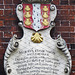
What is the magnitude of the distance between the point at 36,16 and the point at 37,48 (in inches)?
19.0

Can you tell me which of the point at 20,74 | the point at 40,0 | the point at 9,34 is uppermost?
the point at 40,0

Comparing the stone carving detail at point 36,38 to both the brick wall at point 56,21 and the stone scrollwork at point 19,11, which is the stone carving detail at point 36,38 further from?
the stone scrollwork at point 19,11

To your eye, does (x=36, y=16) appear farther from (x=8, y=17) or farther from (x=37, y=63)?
(x=37, y=63)

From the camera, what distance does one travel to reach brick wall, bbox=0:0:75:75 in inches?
286

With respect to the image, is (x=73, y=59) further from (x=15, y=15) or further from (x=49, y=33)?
(x=15, y=15)

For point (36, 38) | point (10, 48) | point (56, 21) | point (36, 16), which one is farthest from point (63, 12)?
point (10, 48)

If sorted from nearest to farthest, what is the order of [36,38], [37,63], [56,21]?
[37,63] → [36,38] → [56,21]

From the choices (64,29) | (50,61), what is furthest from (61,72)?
(64,29)

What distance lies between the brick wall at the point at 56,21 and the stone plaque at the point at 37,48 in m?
0.13

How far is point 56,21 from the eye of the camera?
733cm

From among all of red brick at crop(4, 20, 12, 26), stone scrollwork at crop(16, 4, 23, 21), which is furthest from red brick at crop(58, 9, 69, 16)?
red brick at crop(4, 20, 12, 26)

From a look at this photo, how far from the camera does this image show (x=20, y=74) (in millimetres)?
6973

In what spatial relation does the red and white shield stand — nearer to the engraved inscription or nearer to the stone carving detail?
the stone carving detail

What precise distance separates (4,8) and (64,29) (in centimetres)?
94
